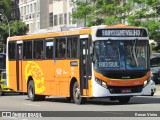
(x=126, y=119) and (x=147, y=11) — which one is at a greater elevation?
(x=147, y=11)

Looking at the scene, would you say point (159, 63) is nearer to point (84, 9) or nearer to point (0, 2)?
point (84, 9)

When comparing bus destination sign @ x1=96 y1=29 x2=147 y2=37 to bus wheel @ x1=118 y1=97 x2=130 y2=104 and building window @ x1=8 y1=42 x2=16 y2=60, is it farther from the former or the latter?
building window @ x1=8 y1=42 x2=16 y2=60

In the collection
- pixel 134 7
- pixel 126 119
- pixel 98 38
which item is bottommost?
pixel 126 119

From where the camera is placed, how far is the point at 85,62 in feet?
75.2

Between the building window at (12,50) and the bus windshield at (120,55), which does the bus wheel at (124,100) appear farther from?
the building window at (12,50)

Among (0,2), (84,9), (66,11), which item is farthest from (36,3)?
(84,9)

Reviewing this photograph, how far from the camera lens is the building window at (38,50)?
2639 centimetres

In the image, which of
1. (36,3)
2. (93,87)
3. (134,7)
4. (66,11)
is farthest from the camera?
(36,3)

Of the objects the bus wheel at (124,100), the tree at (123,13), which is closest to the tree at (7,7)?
the tree at (123,13)

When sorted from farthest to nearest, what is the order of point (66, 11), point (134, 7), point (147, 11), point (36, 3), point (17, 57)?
point (36, 3), point (66, 11), point (134, 7), point (147, 11), point (17, 57)

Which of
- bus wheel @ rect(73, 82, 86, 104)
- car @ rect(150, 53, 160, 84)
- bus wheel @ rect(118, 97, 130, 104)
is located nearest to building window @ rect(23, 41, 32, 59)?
bus wheel @ rect(73, 82, 86, 104)

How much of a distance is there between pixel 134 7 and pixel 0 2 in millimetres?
45410

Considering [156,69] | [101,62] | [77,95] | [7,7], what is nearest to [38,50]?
[77,95]

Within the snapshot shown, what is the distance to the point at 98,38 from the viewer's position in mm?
22422
